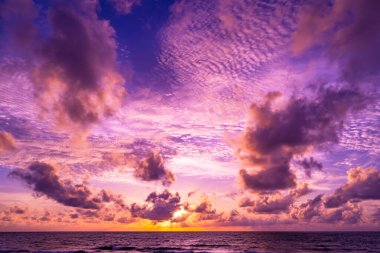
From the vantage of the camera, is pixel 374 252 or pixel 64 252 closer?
pixel 64 252

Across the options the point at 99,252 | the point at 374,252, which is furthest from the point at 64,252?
the point at 374,252

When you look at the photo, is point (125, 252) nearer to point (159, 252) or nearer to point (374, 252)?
point (159, 252)

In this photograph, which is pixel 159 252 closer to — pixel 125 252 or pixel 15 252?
pixel 125 252

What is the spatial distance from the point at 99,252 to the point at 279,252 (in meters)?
46.0

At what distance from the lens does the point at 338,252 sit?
3383 inches

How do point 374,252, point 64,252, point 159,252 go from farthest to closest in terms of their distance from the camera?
point 374,252
point 159,252
point 64,252

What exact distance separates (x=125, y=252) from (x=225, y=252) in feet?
84.3

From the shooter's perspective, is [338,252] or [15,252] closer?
[15,252]

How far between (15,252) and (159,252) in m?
35.2

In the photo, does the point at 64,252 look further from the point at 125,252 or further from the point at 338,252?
the point at 338,252

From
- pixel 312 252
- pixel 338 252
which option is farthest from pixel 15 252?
pixel 338 252

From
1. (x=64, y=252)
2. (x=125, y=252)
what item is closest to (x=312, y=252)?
(x=125, y=252)

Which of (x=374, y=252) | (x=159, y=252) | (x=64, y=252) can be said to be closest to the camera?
(x=64, y=252)

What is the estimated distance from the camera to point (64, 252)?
251 feet
